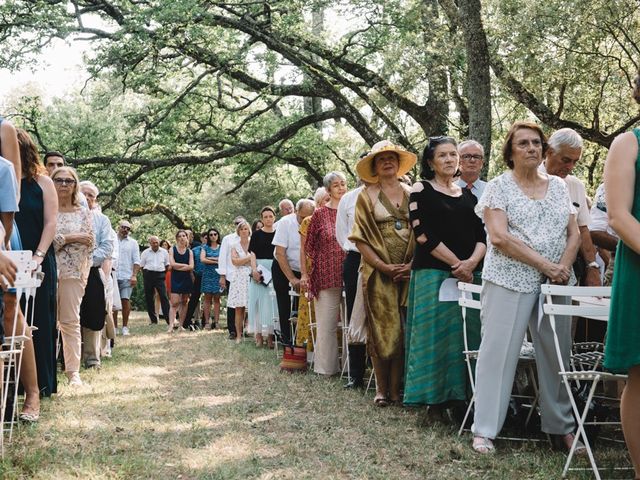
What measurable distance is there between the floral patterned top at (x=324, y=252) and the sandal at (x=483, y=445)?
383 centimetres

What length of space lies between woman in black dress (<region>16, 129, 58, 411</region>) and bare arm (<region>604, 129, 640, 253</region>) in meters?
4.18

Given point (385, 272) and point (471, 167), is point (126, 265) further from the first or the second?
point (471, 167)

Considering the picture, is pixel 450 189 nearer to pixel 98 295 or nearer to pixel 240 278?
pixel 98 295

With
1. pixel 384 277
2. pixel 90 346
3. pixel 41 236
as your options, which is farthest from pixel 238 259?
pixel 41 236

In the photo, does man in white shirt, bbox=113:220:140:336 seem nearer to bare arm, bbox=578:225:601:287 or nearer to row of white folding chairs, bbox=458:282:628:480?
bare arm, bbox=578:225:601:287

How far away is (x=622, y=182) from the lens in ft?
13.2

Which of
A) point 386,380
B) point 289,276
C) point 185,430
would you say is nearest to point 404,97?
point 289,276

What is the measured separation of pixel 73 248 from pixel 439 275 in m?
3.66

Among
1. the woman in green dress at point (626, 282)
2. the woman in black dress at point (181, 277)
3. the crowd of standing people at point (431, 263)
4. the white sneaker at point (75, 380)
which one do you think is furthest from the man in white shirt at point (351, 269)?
the woman in black dress at point (181, 277)

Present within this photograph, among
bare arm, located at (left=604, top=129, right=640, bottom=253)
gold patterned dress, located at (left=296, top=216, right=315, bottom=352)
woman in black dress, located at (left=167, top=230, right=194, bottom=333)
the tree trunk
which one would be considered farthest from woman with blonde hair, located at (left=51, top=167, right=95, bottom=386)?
woman in black dress, located at (left=167, top=230, right=194, bottom=333)

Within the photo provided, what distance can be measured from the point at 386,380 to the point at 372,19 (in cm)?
1191

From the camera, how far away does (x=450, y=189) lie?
21.6ft

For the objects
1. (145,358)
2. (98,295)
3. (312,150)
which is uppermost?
(312,150)

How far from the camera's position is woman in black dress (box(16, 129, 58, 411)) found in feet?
21.9
